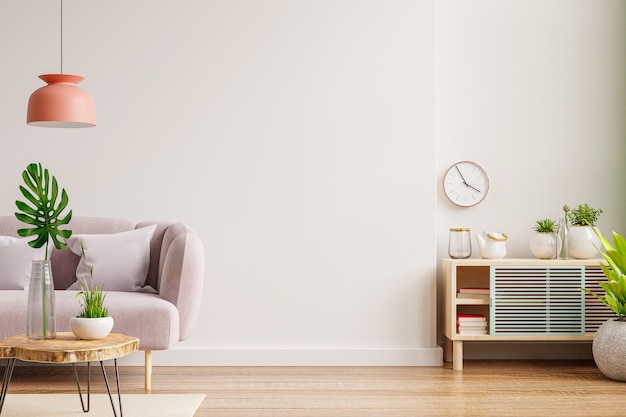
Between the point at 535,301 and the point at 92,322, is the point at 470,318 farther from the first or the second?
the point at 92,322

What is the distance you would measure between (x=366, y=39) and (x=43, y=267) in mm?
2654

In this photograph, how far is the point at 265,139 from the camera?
4859 millimetres

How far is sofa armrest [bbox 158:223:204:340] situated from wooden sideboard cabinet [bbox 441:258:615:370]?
1564 millimetres

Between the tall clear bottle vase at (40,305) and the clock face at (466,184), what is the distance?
2838 mm

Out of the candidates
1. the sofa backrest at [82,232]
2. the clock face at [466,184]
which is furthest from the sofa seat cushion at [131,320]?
the clock face at [466,184]

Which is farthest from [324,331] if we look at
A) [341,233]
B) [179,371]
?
[179,371]

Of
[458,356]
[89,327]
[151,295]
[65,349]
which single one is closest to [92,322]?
[89,327]

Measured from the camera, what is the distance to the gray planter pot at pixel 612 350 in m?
4.17

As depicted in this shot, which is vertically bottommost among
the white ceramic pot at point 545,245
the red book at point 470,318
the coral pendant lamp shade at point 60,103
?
the red book at point 470,318

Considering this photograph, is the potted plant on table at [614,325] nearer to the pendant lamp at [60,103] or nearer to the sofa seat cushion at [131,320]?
the sofa seat cushion at [131,320]

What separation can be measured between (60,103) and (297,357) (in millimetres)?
2127

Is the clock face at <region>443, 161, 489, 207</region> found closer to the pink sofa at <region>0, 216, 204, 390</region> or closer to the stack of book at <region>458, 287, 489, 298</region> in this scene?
the stack of book at <region>458, 287, 489, 298</region>

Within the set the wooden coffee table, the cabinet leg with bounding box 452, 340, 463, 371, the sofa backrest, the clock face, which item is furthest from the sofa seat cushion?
the clock face

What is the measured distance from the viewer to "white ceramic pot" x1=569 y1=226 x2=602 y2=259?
4.73 metres
